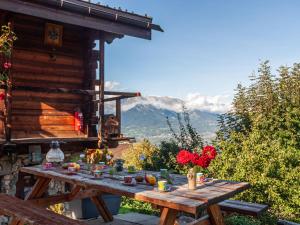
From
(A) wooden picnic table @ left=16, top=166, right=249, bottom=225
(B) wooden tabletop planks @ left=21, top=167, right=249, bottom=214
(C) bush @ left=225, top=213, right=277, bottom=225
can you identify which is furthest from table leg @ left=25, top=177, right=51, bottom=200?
(C) bush @ left=225, top=213, right=277, bottom=225

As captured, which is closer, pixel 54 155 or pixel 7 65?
pixel 54 155

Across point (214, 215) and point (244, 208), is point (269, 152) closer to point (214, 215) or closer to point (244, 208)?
point (244, 208)

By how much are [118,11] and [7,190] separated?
483 cm

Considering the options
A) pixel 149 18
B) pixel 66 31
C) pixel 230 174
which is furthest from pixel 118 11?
pixel 230 174

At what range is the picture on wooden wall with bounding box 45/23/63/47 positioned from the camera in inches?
346

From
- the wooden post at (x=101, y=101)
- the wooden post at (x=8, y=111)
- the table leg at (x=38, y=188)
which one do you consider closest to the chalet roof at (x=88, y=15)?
the wooden post at (x=8, y=111)

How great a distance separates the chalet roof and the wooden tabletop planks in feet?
12.2

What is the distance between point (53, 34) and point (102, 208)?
14.9ft

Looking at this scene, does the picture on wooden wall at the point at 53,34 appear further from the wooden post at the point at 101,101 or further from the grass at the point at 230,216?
the grass at the point at 230,216

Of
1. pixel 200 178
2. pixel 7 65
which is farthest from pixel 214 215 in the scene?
pixel 7 65

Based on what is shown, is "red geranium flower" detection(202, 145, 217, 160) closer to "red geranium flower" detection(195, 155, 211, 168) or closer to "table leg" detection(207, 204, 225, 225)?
"red geranium flower" detection(195, 155, 211, 168)

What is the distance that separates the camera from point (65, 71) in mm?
9391

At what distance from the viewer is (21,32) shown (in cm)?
862

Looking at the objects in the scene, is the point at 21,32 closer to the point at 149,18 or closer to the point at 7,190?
the point at 149,18
